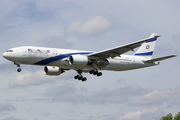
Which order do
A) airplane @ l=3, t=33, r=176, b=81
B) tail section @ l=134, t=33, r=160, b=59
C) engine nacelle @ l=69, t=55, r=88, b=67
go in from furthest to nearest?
tail section @ l=134, t=33, r=160, b=59 → engine nacelle @ l=69, t=55, r=88, b=67 → airplane @ l=3, t=33, r=176, b=81

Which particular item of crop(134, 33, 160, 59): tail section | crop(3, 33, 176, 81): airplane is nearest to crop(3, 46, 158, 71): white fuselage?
crop(3, 33, 176, 81): airplane

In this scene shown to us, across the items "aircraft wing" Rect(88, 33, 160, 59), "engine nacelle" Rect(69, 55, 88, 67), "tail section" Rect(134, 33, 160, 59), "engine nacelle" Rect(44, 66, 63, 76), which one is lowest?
"engine nacelle" Rect(69, 55, 88, 67)

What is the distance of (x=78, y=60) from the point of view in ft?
136

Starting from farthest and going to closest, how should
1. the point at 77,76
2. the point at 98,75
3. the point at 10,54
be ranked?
the point at 77,76 < the point at 98,75 < the point at 10,54

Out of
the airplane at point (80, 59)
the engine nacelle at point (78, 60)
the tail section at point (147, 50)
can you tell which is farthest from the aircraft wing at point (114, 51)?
the tail section at point (147, 50)

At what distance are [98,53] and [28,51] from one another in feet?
32.1

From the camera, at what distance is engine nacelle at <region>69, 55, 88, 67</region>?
4112 cm

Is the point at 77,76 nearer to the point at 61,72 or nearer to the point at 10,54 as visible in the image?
the point at 61,72

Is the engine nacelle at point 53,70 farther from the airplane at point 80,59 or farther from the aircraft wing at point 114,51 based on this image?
the aircraft wing at point 114,51

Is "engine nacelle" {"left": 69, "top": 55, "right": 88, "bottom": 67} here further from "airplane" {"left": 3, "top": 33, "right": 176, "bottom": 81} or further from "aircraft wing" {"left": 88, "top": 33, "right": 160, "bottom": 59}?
"aircraft wing" {"left": 88, "top": 33, "right": 160, "bottom": 59}

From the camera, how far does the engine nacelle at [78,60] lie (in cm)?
4112

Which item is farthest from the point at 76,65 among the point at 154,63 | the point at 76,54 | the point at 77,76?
the point at 154,63

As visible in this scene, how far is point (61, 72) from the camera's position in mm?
48438

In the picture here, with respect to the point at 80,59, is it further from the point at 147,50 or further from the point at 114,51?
the point at 147,50
